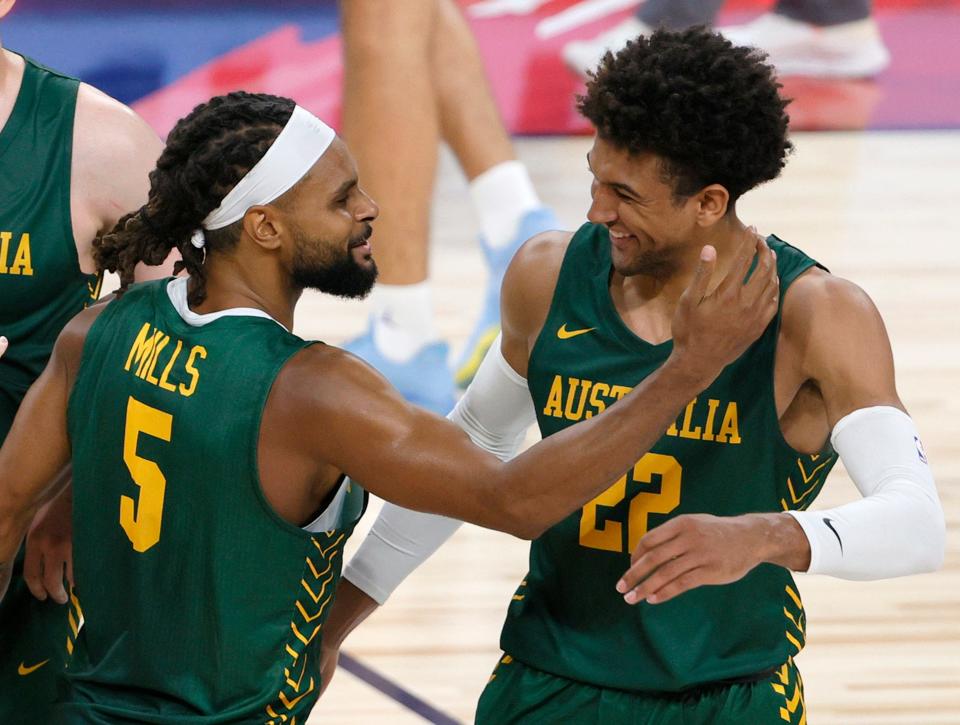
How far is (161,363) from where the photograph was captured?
2570 millimetres

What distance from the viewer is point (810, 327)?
2639 millimetres

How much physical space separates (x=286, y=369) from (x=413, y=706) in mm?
1877

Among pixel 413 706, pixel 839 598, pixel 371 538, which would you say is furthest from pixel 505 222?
pixel 371 538

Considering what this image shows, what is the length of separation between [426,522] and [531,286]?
495 millimetres

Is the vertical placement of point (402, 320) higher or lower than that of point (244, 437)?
lower

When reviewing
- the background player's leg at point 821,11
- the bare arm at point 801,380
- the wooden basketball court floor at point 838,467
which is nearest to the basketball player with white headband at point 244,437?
the bare arm at point 801,380

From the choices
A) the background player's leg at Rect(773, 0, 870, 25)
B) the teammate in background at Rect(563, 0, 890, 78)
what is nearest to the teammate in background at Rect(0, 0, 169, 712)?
the teammate in background at Rect(563, 0, 890, 78)

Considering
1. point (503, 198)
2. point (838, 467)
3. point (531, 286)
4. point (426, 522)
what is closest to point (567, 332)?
point (531, 286)

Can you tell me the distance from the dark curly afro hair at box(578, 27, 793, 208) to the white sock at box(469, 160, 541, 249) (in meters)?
3.73

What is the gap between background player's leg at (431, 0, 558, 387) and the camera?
252 inches

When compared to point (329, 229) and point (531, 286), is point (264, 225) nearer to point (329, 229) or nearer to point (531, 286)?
point (329, 229)

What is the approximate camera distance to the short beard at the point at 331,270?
8.64ft

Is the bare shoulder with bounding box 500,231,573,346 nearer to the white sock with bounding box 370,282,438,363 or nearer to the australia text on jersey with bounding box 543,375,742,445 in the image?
the australia text on jersey with bounding box 543,375,742,445

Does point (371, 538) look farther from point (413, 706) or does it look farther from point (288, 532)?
point (413, 706)
